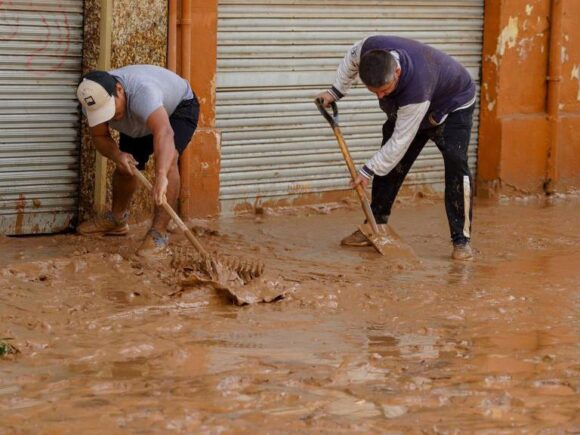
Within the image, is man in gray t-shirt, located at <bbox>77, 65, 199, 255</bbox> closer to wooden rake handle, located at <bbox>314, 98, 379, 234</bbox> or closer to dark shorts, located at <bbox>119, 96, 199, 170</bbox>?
dark shorts, located at <bbox>119, 96, 199, 170</bbox>

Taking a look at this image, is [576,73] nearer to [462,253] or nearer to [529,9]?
[529,9]

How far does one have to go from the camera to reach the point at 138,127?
25.0 feet

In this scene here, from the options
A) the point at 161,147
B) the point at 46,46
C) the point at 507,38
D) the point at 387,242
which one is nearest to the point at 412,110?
the point at 387,242

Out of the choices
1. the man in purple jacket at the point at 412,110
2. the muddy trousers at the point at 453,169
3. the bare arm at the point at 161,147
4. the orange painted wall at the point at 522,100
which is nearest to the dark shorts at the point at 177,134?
the bare arm at the point at 161,147

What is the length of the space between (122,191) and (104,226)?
330 millimetres

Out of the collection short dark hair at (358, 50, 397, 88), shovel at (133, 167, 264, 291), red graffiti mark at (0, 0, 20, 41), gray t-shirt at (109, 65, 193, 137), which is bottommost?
shovel at (133, 167, 264, 291)

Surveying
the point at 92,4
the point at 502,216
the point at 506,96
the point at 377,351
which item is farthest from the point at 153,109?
the point at 506,96

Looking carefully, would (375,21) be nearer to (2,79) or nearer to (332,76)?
(332,76)

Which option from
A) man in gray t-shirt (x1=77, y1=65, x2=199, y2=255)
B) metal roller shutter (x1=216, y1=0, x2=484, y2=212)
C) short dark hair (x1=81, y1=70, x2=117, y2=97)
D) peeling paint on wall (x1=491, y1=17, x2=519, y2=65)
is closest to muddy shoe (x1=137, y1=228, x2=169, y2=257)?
man in gray t-shirt (x1=77, y1=65, x2=199, y2=255)

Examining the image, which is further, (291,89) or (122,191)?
(291,89)

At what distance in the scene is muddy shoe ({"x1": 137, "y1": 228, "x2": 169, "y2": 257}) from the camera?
25.5ft

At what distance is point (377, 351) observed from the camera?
5934 mm

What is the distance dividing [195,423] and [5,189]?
13.8 ft

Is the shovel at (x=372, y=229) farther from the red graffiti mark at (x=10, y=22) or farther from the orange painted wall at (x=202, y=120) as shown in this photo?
the red graffiti mark at (x=10, y=22)
